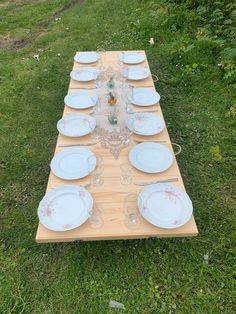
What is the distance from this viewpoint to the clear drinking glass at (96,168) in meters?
3.05

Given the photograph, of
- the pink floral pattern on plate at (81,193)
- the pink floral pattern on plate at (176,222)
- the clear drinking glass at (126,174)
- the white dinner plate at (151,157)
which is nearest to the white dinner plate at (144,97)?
the white dinner plate at (151,157)

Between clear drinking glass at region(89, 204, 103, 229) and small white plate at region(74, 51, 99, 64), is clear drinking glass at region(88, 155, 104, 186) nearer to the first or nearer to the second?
clear drinking glass at region(89, 204, 103, 229)

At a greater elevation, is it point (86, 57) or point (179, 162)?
point (86, 57)

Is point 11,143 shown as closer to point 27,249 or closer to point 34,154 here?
point 34,154

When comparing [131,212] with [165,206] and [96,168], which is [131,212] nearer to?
[165,206]

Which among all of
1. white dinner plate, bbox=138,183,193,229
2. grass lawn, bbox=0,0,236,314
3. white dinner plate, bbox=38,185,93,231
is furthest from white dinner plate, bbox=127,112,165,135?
white dinner plate, bbox=38,185,93,231

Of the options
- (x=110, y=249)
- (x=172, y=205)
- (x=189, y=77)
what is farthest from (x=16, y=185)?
(x=189, y=77)

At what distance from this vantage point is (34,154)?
15.0 feet

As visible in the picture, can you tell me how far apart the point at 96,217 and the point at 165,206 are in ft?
1.98

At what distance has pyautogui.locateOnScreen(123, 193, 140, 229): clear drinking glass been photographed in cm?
270

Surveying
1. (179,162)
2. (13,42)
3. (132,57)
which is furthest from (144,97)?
(13,42)

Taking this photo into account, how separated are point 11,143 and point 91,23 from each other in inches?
190

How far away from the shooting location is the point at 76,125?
363cm

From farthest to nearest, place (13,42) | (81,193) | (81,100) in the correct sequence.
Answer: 1. (13,42)
2. (81,100)
3. (81,193)
